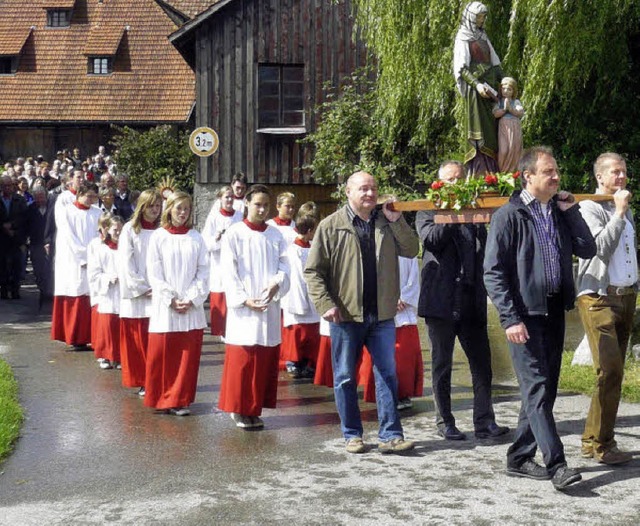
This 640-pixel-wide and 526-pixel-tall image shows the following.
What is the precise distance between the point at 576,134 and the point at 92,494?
1123cm

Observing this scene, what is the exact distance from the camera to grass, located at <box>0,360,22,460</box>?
27.4 ft

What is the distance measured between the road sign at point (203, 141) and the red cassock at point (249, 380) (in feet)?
46.8

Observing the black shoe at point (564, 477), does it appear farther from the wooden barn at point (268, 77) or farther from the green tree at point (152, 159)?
the green tree at point (152, 159)

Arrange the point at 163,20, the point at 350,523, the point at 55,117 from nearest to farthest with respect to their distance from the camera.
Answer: the point at 350,523
the point at 55,117
the point at 163,20

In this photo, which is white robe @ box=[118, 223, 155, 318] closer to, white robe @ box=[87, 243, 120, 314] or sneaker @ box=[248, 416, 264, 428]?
white robe @ box=[87, 243, 120, 314]

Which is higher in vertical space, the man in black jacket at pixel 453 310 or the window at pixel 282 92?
the window at pixel 282 92

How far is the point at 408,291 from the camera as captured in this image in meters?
9.84

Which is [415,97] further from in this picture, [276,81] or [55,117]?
[55,117]

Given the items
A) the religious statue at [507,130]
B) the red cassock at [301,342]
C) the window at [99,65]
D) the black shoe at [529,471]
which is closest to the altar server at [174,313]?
the red cassock at [301,342]

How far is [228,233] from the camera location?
9.26 m

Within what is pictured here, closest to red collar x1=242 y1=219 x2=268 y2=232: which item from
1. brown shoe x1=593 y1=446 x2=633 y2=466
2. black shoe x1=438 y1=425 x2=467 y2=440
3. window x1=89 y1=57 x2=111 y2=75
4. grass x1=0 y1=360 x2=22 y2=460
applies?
black shoe x1=438 y1=425 x2=467 y2=440

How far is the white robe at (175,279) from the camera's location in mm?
9594

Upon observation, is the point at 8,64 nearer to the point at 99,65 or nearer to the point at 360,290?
the point at 99,65

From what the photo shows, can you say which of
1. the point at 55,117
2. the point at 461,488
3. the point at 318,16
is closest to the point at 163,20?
the point at 55,117
